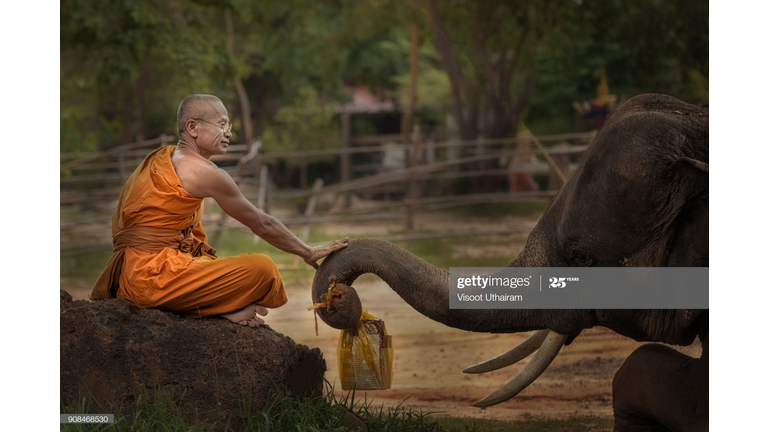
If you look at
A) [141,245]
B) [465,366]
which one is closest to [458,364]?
[465,366]

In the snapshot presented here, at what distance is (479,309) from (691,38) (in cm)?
504

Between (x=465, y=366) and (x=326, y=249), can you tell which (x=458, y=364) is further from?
(x=326, y=249)

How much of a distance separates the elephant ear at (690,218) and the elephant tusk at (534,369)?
20.7 inches

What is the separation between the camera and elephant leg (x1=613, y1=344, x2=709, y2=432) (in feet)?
8.48

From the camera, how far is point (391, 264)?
261 cm

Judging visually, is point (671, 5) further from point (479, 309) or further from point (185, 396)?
point (185, 396)

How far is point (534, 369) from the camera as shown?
8.75ft

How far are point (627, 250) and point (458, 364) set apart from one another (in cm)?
256

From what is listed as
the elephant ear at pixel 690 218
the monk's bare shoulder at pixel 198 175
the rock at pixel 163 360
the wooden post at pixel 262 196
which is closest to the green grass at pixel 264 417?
the rock at pixel 163 360

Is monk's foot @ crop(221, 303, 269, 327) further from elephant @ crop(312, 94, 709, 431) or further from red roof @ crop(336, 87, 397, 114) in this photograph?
red roof @ crop(336, 87, 397, 114)

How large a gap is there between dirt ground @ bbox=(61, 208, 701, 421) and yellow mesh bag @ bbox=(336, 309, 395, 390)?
24.3 inches

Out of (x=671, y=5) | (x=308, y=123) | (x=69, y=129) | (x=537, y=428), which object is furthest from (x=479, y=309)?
(x=308, y=123)

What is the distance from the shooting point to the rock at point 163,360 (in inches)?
104

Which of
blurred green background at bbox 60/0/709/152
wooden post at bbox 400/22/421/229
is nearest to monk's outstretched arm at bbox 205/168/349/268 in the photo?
blurred green background at bbox 60/0/709/152
